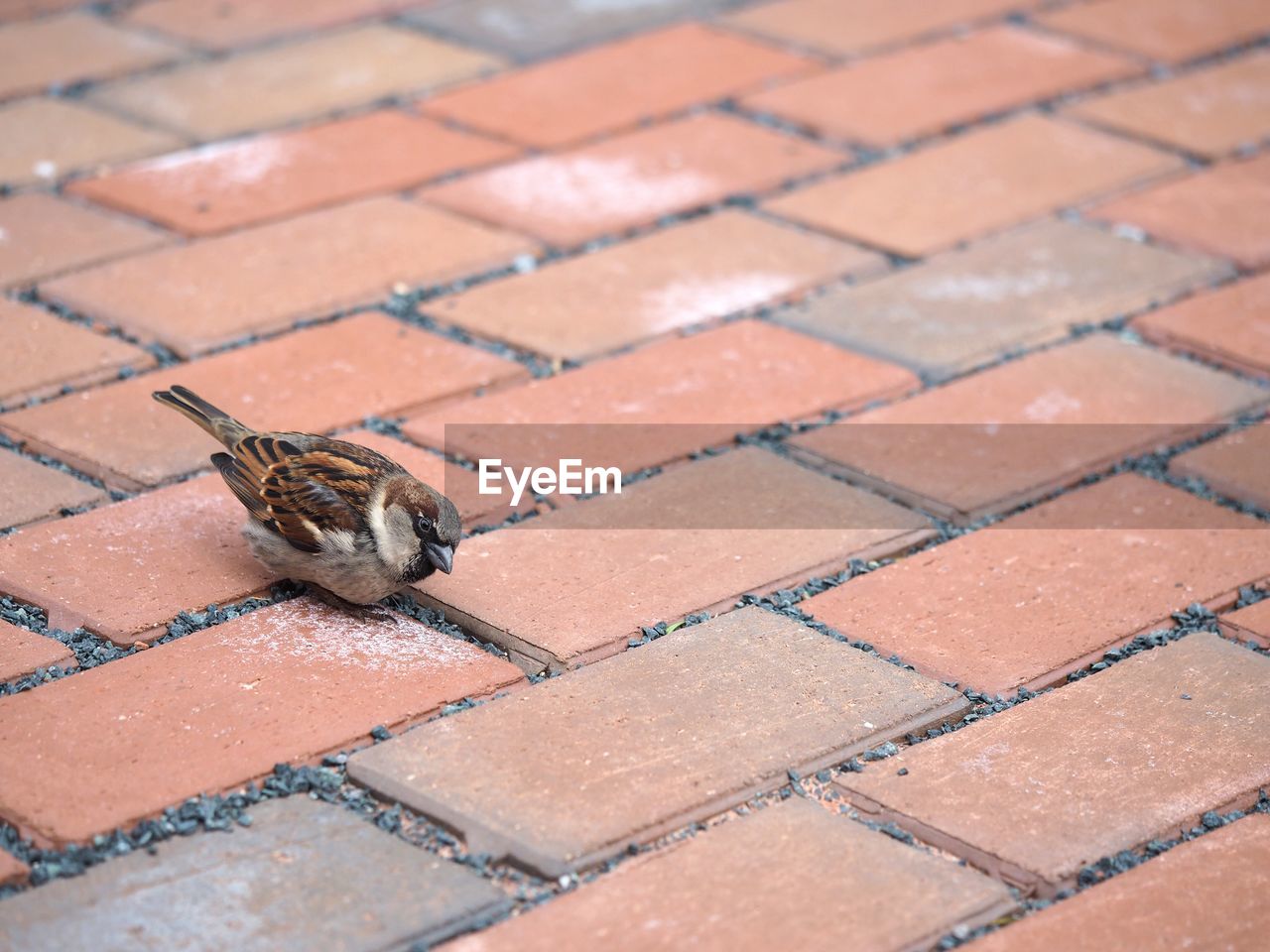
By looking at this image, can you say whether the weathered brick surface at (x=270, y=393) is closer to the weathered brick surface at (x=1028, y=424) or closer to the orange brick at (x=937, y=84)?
the weathered brick surface at (x=1028, y=424)

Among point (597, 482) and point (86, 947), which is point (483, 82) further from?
point (86, 947)

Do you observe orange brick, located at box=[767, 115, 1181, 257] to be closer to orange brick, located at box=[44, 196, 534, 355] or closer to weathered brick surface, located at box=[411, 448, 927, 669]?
orange brick, located at box=[44, 196, 534, 355]

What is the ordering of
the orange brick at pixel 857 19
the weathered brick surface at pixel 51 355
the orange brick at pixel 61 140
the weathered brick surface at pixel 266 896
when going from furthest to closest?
the orange brick at pixel 857 19 < the orange brick at pixel 61 140 < the weathered brick surface at pixel 51 355 < the weathered brick surface at pixel 266 896

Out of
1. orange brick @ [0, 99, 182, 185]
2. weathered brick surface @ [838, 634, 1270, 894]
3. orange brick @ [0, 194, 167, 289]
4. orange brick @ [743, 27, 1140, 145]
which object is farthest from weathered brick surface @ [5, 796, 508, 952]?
orange brick @ [743, 27, 1140, 145]

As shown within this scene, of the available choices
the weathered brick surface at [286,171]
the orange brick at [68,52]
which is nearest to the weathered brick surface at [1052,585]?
the weathered brick surface at [286,171]

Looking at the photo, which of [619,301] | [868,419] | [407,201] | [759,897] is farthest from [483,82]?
[759,897]

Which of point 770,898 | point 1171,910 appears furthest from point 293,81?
point 1171,910
